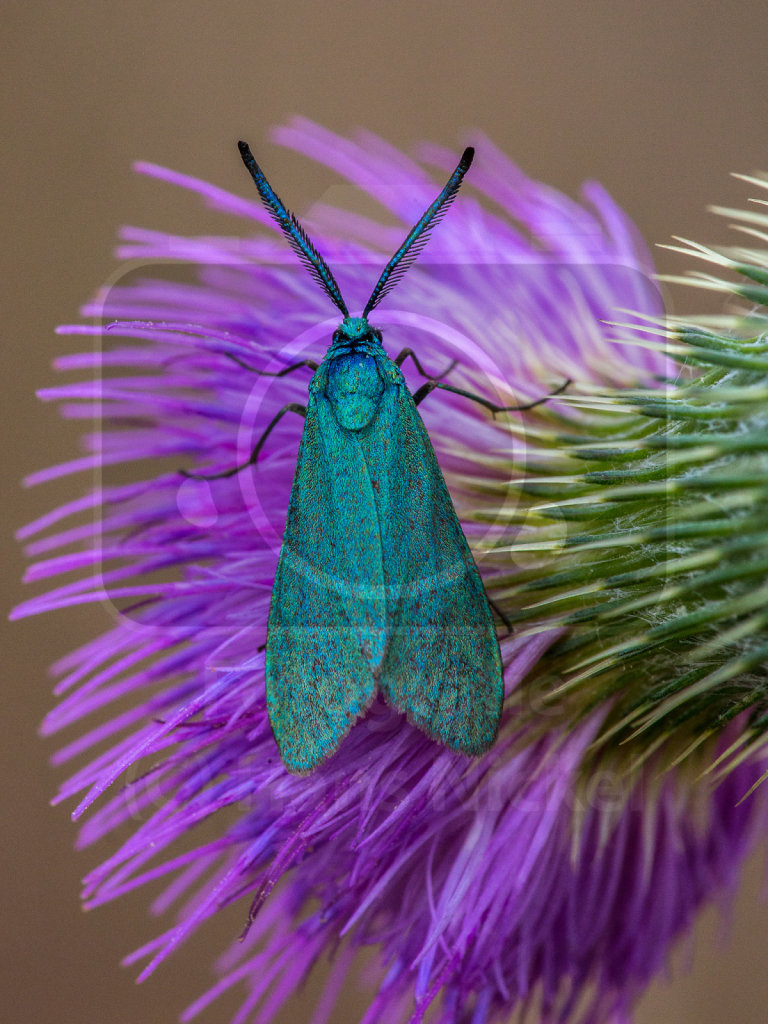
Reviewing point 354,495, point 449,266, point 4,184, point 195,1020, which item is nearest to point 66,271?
point 4,184

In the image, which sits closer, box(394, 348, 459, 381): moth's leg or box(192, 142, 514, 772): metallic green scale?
box(192, 142, 514, 772): metallic green scale

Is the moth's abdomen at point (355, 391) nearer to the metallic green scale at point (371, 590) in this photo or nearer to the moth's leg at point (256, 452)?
the metallic green scale at point (371, 590)

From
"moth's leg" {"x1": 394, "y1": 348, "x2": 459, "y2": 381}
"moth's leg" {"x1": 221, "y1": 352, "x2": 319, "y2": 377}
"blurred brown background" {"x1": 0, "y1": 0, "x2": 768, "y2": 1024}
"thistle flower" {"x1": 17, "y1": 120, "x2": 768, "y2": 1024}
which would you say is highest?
"blurred brown background" {"x1": 0, "y1": 0, "x2": 768, "y2": 1024}

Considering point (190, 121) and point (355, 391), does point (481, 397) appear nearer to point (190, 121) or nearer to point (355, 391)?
point (355, 391)

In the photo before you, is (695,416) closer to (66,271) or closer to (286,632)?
(286,632)

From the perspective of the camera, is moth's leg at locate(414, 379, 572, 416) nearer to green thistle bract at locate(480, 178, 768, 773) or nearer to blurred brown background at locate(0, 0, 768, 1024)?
green thistle bract at locate(480, 178, 768, 773)

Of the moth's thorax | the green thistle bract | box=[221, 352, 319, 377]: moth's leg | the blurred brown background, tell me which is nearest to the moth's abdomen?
the moth's thorax
